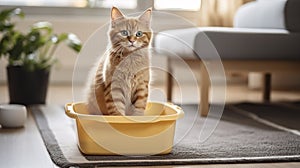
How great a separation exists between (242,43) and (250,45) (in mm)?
44

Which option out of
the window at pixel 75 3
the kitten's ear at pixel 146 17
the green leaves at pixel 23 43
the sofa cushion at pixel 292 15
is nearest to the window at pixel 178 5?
the window at pixel 75 3

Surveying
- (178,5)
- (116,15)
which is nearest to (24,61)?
(116,15)

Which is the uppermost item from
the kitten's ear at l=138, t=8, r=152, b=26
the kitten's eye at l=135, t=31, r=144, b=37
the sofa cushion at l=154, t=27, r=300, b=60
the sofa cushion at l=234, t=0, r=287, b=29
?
the kitten's ear at l=138, t=8, r=152, b=26

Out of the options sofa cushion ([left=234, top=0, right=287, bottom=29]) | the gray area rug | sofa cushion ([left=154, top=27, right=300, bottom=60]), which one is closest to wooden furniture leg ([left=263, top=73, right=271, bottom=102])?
sofa cushion ([left=234, top=0, right=287, bottom=29])

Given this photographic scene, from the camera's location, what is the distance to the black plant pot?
9.07 feet

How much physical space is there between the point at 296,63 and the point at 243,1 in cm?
130

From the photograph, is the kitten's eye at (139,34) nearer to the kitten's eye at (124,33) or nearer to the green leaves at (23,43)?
the kitten's eye at (124,33)

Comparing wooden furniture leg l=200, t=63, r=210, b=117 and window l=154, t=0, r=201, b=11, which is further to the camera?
window l=154, t=0, r=201, b=11

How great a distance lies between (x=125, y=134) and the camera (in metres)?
1.53

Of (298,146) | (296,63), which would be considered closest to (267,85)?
(296,63)

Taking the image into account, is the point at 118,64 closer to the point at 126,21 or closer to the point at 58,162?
the point at 126,21

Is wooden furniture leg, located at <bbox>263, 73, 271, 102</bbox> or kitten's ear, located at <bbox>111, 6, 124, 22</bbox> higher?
kitten's ear, located at <bbox>111, 6, 124, 22</bbox>

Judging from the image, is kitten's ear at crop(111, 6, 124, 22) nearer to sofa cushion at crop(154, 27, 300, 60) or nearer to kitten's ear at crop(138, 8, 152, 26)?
kitten's ear at crop(138, 8, 152, 26)

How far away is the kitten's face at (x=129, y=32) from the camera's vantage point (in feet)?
5.08
